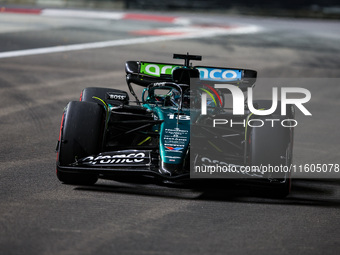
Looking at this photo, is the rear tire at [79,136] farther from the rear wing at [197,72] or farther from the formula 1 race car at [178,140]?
the rear wing at [197,72]

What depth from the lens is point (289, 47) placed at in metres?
18.8

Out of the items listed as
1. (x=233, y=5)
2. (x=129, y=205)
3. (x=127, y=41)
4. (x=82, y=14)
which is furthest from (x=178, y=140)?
(x=233, y=5)

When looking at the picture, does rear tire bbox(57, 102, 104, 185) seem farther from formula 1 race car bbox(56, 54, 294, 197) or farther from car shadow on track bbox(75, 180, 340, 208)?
car shadow on track bbox(75, 180, 340, 208)

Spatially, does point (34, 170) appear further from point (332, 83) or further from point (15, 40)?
point (15, 40)

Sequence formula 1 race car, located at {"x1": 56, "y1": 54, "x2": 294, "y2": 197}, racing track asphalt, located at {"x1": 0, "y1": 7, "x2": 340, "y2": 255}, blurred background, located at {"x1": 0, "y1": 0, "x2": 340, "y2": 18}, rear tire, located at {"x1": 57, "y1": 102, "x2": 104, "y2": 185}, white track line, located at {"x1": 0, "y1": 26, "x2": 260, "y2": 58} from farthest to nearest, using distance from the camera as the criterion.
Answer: blurred background, located at {"x1": 0, "y1": 0, "x2": 340, "y2": 18}
white track line, located at {"x1": 0, "y1": 26, "x2": 260, "y2": 58}
rear tire, located at {"x1": 57, "y1": 102, "x2": 104, "y2": 185}
formula 1 race car, located at {"x1": 56, "y1": 54, "x2": 294, "y2": 197}
racing track asphalt, located at {"x1": 0, "y1": 7, "x2": 340, "y2": 255}

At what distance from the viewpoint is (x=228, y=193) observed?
709cm

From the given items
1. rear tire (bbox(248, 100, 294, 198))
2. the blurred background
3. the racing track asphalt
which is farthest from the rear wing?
the blurred background

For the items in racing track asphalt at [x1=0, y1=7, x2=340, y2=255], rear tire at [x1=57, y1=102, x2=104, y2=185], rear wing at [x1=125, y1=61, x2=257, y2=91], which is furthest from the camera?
rear wing at [x1=125, y1=61, x2=257, y2=91]

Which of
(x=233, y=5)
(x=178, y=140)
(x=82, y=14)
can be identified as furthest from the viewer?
(x=233, y=5)

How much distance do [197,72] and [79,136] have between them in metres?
1.63

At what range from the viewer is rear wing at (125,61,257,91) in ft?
27.4

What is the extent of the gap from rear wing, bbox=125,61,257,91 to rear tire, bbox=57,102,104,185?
118cm

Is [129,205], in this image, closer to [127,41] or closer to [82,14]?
[127,41]

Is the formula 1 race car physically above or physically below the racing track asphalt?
above
